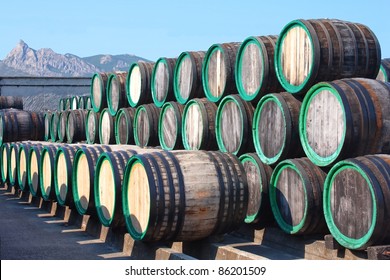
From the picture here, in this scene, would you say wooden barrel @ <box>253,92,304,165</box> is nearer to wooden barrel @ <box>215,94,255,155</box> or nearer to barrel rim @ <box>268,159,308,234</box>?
barrel rim @ <box>268,159,308,234</box>

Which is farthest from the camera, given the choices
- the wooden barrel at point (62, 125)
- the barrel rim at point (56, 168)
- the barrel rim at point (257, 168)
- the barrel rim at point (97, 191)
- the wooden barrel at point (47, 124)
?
the wooden barrel at point (47, 124)

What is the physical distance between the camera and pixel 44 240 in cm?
930

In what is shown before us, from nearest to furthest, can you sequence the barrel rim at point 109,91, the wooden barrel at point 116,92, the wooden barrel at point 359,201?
the wooden barrel at point 359,201 → the wooden barrel at point 116,92 → the barrel rim at point 109,91

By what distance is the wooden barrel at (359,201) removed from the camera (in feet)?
20.5

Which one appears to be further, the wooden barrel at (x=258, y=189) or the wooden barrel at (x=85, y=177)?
the wooden barrel at (x=85, y=177)

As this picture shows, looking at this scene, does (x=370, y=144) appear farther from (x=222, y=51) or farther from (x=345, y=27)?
(x=222, y=51)

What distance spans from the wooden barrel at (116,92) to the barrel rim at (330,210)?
669 centimetres

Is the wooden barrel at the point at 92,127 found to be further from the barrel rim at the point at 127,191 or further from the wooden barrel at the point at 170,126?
the barrel rim at the point at 127,191

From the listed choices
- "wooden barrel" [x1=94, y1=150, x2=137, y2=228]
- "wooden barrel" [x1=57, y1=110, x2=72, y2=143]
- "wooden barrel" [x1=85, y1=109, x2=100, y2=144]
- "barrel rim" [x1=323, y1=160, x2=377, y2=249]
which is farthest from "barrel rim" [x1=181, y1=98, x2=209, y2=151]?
"wooden barrel" [x1=57, y1=110, x2=72, y2=143]

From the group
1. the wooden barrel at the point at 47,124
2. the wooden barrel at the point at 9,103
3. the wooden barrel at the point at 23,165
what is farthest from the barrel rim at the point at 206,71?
the wooden barrel at the point at 9,103

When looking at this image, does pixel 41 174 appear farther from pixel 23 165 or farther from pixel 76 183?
pixel 76 183

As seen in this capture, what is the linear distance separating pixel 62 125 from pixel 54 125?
2.34ft

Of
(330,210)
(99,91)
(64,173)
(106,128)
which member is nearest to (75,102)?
(99,91)
